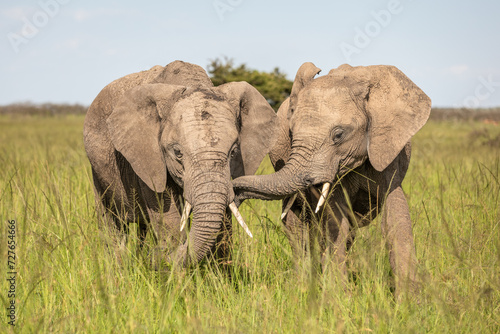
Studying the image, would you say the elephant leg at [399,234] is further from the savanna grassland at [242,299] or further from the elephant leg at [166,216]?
the elephant leg at [166,216]

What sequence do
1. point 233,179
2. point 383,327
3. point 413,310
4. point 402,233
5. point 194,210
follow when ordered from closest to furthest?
1. point 383,327
2. point 413,310
3. point 194,210
4. point 233,179
5. point 402,233

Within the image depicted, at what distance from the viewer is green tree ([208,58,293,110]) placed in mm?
16220

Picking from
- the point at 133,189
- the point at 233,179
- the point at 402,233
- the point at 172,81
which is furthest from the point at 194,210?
the point at 402,233

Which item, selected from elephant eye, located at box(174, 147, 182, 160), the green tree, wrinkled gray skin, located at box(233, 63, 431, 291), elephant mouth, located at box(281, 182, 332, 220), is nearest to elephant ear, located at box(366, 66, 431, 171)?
wrinkled gray skin, located at box(233, 63, 431, 291)

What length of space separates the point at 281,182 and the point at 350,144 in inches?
25.0

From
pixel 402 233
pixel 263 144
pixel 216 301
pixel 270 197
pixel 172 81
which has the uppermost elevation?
pixel 172 81

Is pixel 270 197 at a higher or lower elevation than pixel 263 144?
lower

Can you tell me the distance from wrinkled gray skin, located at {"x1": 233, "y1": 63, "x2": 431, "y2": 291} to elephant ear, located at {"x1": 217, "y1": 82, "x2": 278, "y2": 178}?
21 centimetres

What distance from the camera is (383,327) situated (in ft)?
10.3

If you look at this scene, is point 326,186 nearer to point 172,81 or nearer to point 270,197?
point 270,197

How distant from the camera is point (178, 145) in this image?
401 cm

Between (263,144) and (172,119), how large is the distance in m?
0.76

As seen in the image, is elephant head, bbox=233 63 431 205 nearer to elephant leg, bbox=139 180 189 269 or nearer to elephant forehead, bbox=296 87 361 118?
elephant forehead, bbox=296 87 361 118

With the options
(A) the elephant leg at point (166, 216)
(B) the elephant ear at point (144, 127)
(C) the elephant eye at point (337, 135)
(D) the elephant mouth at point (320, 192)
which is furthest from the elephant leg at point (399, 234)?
(B) the elephant ear at point (144, 127)
